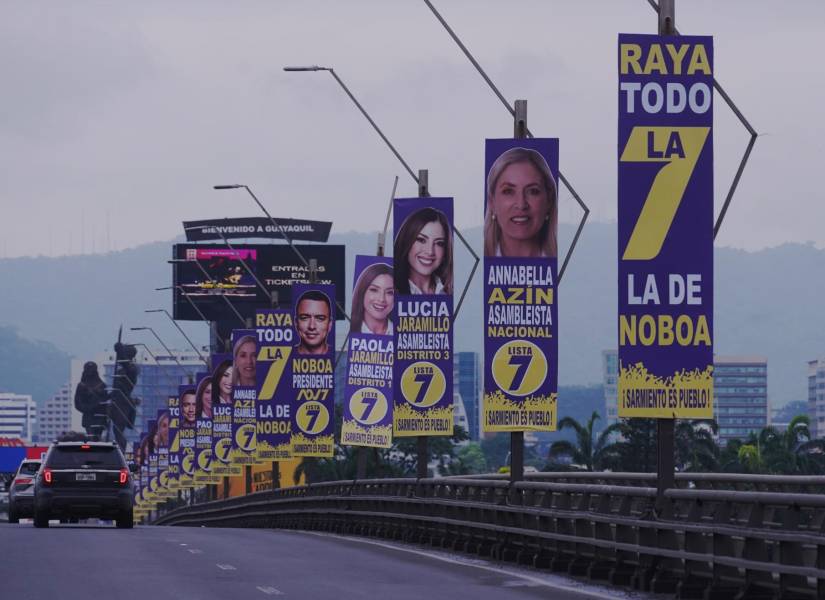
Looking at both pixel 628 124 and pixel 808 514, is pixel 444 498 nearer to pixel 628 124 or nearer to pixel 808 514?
pixel 628 124

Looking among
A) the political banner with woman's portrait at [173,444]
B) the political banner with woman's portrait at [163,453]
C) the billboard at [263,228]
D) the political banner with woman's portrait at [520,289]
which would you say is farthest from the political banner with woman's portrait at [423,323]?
the billboard at [263,228]

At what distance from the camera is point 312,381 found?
1999 inches

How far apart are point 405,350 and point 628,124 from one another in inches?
569

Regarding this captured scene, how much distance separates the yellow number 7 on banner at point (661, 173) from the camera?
21703mm

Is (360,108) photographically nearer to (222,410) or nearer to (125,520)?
(125,520)

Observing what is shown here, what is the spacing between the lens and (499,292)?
2861 cm

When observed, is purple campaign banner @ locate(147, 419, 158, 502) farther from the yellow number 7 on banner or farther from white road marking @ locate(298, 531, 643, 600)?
the yellow number 7 on banner

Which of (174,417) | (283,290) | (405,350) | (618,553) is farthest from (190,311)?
(618,553)

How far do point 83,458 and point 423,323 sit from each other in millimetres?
7987

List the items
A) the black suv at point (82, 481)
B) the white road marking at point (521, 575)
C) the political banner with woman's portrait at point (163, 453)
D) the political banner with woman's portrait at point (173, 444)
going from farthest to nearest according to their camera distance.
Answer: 1. the political banner with woman's portrait at point (163, 453)
2. the political banner with woman's portrait at point (173, 444)
3. the black suv at point (82, 481)
4. the white road marking at point (521, 575)

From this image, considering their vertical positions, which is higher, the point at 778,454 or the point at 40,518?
the point at 778,454

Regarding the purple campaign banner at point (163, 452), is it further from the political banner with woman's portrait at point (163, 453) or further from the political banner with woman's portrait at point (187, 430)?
the political banner with woman's portrait at point (187, 430)

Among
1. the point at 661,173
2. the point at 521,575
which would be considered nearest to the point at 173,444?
the point at 521,575

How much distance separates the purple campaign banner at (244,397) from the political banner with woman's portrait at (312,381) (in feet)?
51.1
